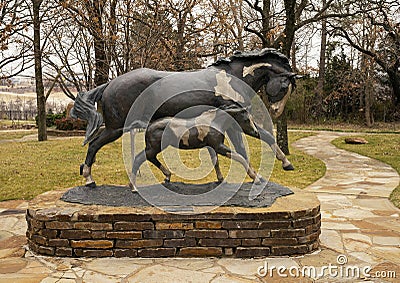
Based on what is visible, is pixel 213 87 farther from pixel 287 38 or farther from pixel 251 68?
pixel 287 38

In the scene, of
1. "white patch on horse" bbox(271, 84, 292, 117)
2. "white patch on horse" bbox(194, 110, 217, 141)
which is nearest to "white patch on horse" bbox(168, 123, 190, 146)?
"white patch on horse" bbox(194, 110, 217, 141)

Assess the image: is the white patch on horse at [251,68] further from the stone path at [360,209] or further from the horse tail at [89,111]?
the stone path at [360,209]

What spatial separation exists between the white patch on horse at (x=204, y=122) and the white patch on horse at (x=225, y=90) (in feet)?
0.65

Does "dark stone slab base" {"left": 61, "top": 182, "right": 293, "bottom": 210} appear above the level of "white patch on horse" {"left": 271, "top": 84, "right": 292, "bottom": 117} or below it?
below

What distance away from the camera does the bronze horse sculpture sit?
12.9 ft

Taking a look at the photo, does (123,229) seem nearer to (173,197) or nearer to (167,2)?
(173,197)

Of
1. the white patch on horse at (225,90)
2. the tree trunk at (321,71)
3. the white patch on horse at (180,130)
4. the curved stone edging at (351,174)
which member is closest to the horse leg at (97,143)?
the white patch on horse at (180,130)

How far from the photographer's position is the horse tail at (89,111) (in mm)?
4039

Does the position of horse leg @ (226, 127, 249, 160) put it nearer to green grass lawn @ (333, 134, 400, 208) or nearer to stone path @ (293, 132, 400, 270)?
stone path @ (293, 132, 400, 270)

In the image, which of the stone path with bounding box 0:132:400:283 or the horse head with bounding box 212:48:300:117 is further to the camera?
the horse head with bounding box 212:48:300:117

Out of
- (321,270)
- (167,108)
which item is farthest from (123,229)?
(321,270)

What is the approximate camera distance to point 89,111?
412 cm

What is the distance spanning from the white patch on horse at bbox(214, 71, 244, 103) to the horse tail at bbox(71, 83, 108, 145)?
4.11ft

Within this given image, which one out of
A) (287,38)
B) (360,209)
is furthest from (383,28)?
(360,209)
